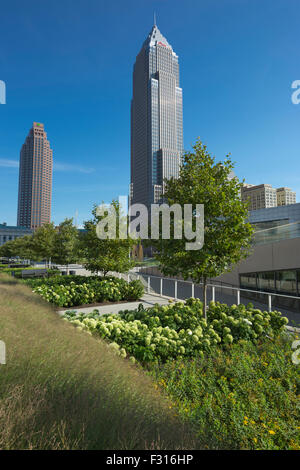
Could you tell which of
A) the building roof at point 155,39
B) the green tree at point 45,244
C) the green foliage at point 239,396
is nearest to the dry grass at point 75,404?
the green foliage at point 239,396

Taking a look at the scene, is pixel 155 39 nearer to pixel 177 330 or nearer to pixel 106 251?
pixel 106 251

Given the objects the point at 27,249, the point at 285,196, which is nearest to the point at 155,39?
the point at 285,196

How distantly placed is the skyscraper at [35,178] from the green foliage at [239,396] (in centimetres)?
8850

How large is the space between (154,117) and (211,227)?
162m

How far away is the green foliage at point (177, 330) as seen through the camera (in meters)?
4.90

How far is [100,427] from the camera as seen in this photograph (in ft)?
6.95

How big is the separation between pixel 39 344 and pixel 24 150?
5325 inches

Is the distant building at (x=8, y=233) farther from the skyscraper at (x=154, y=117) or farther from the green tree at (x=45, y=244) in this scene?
the green tree at (x=45, y=244)

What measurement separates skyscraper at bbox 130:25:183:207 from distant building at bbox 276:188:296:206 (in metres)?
56.6

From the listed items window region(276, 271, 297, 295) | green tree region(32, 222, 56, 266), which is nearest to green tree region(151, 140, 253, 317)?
window region(276, 271, 297, 295)

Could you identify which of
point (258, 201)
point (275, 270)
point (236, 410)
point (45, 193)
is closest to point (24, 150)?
point (45, 193)

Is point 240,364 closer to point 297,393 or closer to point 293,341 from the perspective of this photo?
point 297,393

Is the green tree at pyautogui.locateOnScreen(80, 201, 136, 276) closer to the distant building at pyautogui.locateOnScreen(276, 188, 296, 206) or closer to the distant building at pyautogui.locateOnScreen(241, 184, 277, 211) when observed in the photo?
the distant building at pyautogui.locateOnScreen(241, 184, 277, 211)
